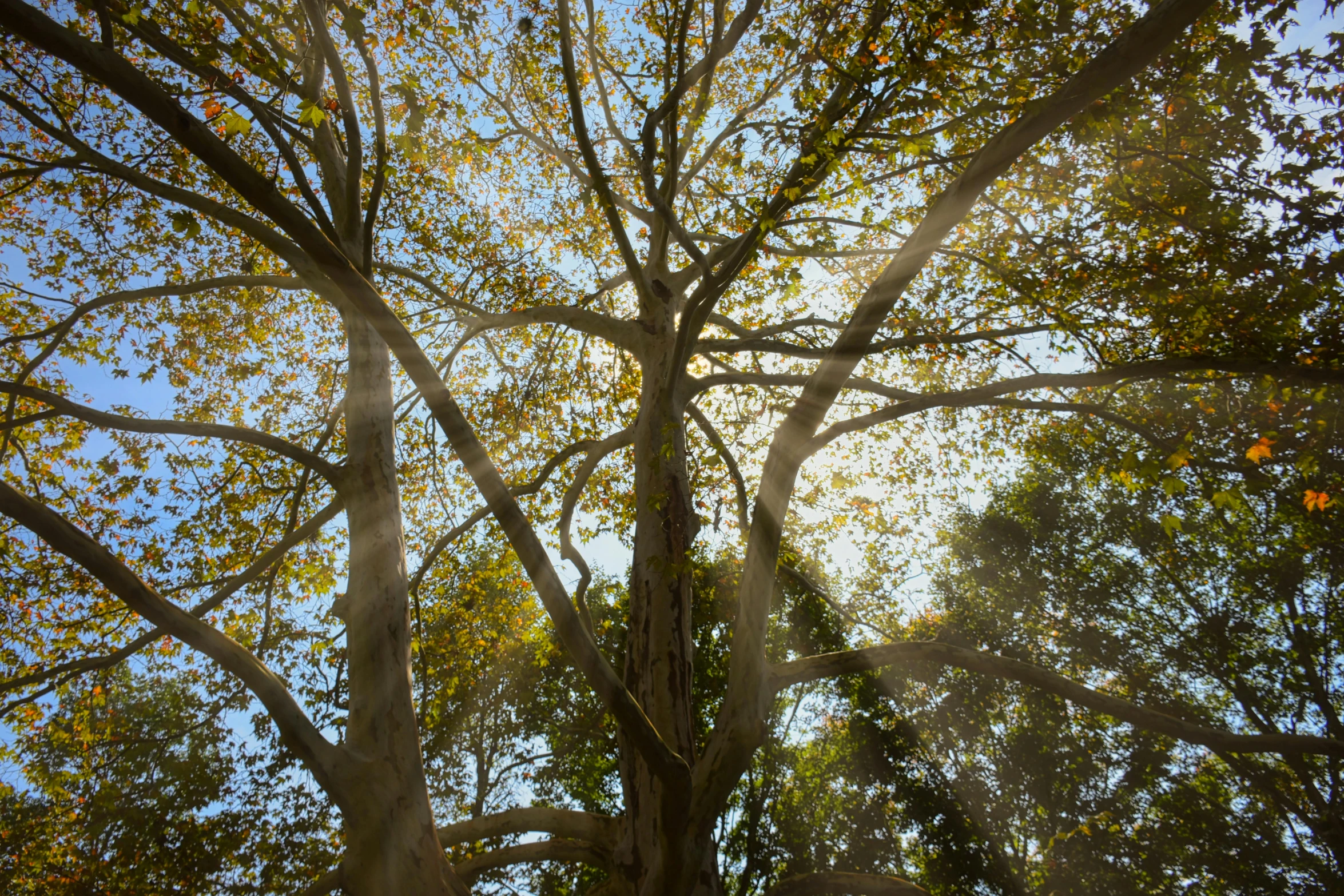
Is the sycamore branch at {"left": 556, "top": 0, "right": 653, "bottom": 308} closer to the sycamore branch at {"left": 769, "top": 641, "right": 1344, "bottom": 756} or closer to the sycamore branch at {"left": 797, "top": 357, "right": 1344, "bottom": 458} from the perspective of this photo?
the sycamore branch at {"left": 797, "top": 357, "right": 1344, "bottom": 458}

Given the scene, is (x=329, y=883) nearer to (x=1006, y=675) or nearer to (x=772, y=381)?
(x=1006, y=675)

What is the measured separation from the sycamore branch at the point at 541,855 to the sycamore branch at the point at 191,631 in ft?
5.61

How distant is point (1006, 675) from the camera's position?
380cm

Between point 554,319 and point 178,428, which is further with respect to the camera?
point 554,319

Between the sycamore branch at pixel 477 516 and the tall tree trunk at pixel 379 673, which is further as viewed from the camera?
the sycamore branch at pixel 477 516

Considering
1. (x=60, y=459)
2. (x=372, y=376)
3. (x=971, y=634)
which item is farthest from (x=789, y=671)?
(x=971, y=634)

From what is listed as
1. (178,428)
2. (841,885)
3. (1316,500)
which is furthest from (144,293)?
(1316,500)

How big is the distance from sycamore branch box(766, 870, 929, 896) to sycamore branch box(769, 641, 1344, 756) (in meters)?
1.40

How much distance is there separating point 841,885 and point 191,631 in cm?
415

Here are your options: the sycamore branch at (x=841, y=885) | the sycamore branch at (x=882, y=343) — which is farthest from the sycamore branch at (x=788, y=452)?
the sycamore branch at (x=841, y=885)

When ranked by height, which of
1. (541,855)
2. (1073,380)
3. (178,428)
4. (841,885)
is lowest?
(841,885)

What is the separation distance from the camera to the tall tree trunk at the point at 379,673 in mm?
2697

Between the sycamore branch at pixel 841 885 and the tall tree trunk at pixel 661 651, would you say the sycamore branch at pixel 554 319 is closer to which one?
the tall tree trunk at pixel 661 651

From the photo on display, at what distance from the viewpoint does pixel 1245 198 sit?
4.54 m
